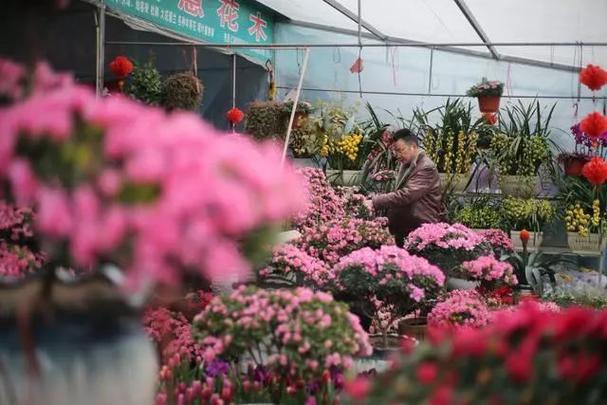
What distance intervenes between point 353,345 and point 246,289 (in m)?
0.41

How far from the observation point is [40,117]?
116 centimetres

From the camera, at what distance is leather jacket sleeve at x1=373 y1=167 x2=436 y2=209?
6652 mm

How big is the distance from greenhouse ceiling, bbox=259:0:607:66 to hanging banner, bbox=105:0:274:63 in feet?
1.00

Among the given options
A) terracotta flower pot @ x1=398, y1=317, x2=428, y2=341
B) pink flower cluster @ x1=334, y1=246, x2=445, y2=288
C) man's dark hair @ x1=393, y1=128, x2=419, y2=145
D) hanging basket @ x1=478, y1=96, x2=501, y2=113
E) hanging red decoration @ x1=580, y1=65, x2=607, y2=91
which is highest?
hanging red decoration @ x1=580, y1=65, x2=607, y2=91

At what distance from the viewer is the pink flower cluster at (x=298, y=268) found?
4.25m

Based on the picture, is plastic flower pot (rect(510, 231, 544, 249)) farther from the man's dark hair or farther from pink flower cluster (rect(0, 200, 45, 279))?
pink flower cluster (rect(0, 200, 45, 279))

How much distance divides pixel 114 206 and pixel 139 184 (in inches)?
1.8

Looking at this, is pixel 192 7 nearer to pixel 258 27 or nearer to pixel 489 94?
pixel 258 27

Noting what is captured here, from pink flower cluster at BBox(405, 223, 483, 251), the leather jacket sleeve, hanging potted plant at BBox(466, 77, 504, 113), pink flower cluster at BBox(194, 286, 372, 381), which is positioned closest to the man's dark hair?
the leather jacket sleeve

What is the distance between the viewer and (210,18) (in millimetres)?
8297

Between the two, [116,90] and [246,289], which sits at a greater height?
[116,90]

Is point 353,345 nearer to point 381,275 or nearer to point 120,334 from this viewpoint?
point 120,334

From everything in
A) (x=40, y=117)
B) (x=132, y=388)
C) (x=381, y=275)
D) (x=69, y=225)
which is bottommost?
(x=381, y=275)

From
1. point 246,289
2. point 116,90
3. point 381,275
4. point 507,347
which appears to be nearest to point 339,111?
point 116,90
